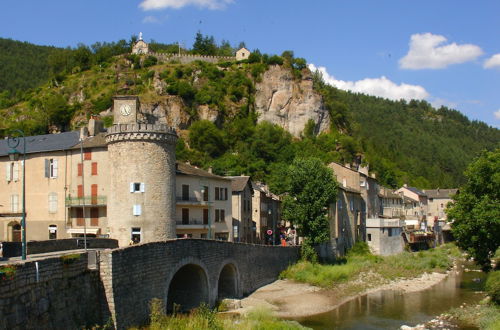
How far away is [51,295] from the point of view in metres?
18.7

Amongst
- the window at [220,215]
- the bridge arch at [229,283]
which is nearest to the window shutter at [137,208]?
the bridge arch at [229,283]

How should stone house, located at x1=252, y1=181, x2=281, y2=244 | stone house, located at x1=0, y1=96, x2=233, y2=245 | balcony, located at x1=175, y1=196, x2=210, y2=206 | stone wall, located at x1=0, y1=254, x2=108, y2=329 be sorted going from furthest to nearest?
stone house, located at x1=252, y1=181, x2=281, y2=244 → balcony, located at x1=175, y1=196, x2=210, y2=206 → stone house, located at x1=0, y1=96, x2=233, y2=245 → stone wall, located at x1=0, y1=254, x2=108, y2=329

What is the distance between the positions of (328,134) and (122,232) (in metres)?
90.5

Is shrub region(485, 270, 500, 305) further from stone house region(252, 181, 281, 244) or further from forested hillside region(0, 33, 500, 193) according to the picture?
forested hillside region(0, 33, 500, 193)

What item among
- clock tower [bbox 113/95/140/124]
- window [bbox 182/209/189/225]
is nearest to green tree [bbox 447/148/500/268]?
window [bbox 182/209/189/225]

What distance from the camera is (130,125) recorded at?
117 feet

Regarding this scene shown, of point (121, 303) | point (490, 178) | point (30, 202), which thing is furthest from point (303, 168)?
point (121, 303)

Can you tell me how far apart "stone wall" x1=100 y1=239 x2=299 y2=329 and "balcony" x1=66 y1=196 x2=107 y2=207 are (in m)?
11.3

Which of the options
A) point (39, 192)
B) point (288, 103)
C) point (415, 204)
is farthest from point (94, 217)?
point (288, 103)

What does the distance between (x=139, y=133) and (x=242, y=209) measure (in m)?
20.6

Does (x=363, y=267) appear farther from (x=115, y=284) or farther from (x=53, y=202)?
(x=115, y=284)

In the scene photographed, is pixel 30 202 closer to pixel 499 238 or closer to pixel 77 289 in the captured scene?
pixel 77 289

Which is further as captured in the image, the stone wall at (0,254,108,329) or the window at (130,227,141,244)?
the window at (130,227,141,244)

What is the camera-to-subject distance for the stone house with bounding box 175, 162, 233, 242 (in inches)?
1703
